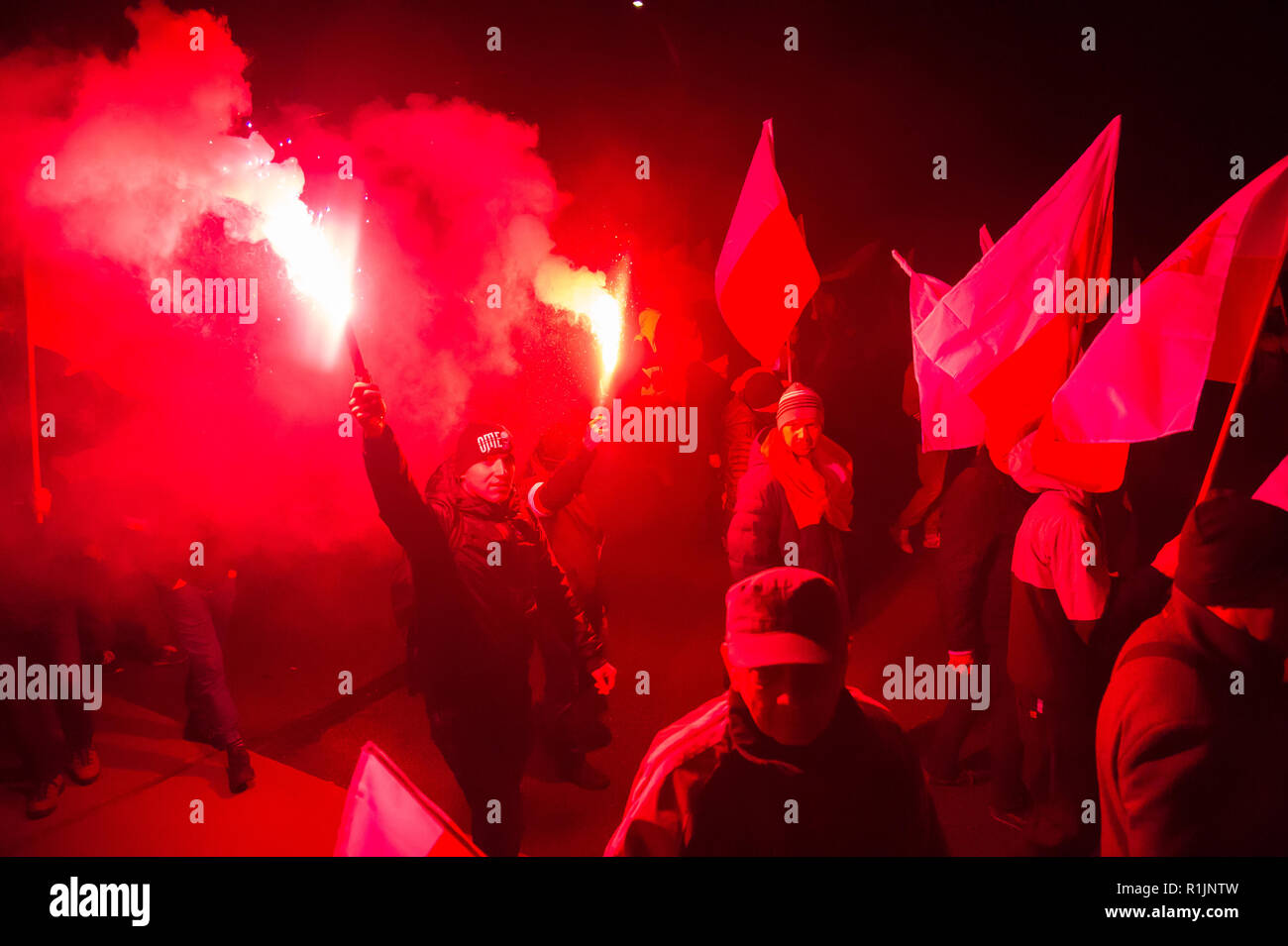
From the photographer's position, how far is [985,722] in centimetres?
427

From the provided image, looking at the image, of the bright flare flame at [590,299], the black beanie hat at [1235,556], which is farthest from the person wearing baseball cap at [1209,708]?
the bright flare flame at [590,299]

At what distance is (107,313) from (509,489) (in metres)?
2.25

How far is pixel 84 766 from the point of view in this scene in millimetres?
4031

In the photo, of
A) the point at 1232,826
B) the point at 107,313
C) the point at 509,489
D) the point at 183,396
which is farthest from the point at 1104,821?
the point at 107,313

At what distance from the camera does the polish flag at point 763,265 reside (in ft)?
14.6

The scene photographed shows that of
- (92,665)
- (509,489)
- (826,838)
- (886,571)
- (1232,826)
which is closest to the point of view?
(826,838)

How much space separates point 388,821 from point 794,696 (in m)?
1.54

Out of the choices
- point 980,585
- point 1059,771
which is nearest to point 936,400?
point 980,585

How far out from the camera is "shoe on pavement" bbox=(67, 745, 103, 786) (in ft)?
13.2

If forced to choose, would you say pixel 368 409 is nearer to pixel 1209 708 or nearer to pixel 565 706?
pixel 565 706

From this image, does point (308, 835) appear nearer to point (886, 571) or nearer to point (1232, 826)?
point (886, 571)

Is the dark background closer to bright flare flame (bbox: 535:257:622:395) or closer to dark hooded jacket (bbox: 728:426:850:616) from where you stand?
bright flare flame (bbox: 535:257:622:395)

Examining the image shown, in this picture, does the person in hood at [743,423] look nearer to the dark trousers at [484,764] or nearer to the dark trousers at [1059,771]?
the dark trousers at [484,764]

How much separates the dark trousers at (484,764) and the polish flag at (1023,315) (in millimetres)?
2762
